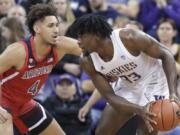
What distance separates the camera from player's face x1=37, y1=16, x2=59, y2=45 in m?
5.39

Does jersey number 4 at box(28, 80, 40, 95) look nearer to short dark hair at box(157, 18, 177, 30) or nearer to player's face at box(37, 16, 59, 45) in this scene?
player's face at box(37, 16, 59, 45)

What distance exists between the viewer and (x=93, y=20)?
513cm

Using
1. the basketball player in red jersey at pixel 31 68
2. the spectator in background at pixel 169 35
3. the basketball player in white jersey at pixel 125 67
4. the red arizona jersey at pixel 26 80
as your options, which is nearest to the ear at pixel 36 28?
the basketball player in red jersey at pixel 31 68

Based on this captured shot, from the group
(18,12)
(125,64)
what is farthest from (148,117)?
(18,12)

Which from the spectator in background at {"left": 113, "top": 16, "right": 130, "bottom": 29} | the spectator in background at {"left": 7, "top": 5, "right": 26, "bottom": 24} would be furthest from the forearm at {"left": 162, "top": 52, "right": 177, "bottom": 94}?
the spectator in background at {"left": 7, "top": 5, "right": 26, "bottom": 24}

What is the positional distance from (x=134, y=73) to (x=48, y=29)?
0.91 m

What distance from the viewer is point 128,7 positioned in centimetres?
871

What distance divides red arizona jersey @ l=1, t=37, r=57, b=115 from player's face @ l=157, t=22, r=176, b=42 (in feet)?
8.49

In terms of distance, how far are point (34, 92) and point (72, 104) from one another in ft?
4.74

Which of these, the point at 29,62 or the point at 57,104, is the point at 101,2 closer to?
the point at 57,104

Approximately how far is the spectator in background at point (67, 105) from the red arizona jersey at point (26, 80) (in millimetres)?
1253

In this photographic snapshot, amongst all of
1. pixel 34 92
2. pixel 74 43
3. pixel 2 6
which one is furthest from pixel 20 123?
pixel 2 6

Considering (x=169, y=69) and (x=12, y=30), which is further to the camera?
(x=12, y=30)

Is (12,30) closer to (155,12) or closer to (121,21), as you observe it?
(121,21)
